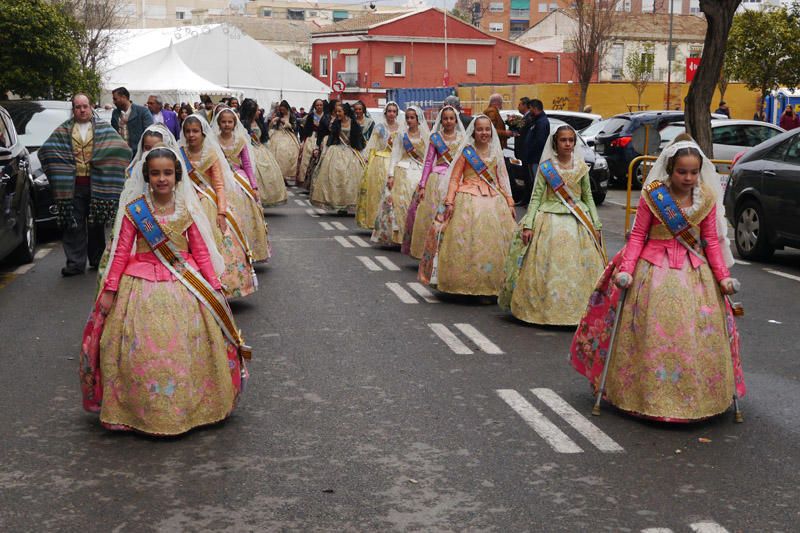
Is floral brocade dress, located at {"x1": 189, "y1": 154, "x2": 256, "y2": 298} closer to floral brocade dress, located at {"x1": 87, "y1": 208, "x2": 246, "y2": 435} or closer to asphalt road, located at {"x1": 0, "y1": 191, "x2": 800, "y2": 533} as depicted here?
asphalt road, located at {"x1": 0, "y1": 191, "x2": 800, "y2": 533}

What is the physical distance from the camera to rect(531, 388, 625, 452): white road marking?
19.8 feet

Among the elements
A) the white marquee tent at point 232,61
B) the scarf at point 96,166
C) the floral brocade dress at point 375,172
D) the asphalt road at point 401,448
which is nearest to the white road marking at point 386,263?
the floral brocade dress at point 375,172

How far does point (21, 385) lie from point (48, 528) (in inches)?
106

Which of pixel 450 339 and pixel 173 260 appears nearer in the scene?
pixel 173 260

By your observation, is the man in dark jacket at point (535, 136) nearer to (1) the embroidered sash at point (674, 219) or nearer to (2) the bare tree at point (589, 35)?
(1) the embroidered sash at point (674, 219)

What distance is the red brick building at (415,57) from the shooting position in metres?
74.0

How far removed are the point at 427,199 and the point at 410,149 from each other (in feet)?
5.86

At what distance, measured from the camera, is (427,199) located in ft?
40.7

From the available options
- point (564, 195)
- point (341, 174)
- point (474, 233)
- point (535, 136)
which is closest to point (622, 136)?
point (535, 136)

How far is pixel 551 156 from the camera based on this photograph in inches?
360

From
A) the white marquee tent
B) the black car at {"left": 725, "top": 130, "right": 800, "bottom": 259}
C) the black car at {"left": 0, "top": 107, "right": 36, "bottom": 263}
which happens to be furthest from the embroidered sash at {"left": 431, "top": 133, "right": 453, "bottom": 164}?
the white marquee tent

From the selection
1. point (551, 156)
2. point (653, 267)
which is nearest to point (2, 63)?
point (551, 156)

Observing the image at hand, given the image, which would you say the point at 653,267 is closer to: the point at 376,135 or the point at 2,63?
the point at 376,135

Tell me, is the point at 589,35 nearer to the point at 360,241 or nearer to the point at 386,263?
the point at 360,241
